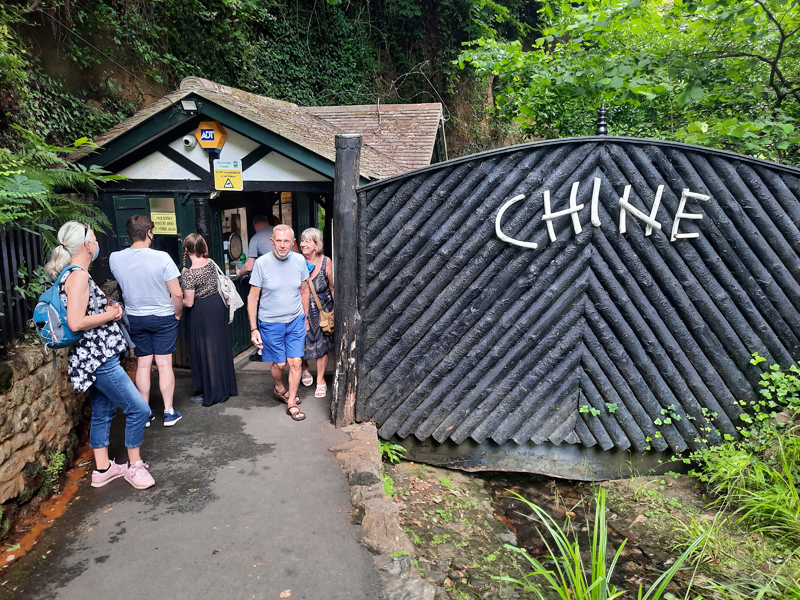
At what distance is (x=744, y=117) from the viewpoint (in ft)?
24.2

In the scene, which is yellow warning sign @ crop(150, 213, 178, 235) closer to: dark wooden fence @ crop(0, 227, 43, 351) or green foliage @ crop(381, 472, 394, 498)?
dark wooden fence @ crop(0, 227, 43, 351)

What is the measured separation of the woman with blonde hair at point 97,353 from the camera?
3625 mm

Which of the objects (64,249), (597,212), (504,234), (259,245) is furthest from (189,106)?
(597,212)

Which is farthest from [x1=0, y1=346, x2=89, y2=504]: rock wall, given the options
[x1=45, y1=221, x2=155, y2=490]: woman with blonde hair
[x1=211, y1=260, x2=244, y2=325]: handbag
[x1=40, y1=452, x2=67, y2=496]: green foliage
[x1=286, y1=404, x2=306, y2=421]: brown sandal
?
[x1=286, y1=404, x2=306, y2=421]: brown sandal

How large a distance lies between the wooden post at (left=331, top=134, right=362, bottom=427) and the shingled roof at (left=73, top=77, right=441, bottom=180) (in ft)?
3.52

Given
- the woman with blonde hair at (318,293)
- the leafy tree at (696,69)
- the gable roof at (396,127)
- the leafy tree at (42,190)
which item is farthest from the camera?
the gable roof at (396,127)

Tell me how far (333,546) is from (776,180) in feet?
15.9

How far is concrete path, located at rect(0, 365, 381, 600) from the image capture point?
3.02 m

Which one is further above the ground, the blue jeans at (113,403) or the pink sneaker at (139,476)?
the blue jeans at (113,403)

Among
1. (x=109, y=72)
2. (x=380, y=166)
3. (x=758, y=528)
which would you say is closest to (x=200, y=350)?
(x=380, y=166)

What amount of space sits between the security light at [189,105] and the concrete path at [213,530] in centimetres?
332

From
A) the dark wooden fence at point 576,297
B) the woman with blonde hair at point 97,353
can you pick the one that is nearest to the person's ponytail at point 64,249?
the woman with blonde hair at point 97,353

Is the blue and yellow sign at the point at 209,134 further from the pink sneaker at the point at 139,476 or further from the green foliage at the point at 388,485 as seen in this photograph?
the green foliage at the point at 388,485

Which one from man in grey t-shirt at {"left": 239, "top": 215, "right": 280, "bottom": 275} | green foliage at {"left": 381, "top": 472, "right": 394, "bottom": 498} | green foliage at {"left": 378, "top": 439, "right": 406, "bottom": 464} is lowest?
green foliage at {"left": 378, "top": 439, "right": 406, "bottom": 464}
